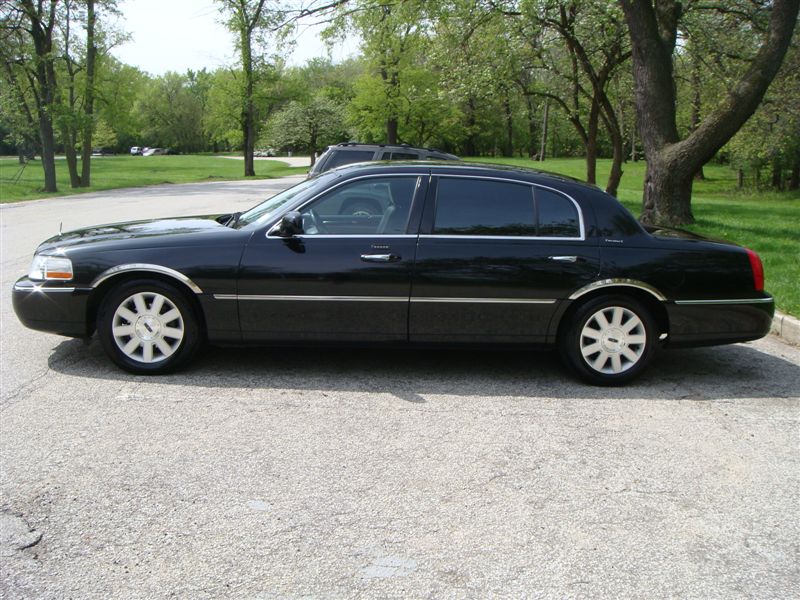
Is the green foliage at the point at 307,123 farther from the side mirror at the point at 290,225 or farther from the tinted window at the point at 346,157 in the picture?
the side mirror at the point at 290,225

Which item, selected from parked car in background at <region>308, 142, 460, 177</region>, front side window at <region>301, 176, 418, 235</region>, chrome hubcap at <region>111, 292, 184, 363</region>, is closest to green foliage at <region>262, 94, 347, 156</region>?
parked car in background at <region>308, 142, 460, 177</region>

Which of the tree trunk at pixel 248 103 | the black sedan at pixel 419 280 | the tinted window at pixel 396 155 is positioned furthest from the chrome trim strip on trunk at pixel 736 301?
the tree trunk at pixel 248 103

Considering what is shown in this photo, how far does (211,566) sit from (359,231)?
9.66 ft

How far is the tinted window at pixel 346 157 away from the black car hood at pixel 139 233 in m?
8.35

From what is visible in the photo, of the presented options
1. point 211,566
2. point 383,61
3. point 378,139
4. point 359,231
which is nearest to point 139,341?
point 359,231

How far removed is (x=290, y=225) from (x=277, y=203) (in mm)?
718

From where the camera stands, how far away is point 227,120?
5272cm

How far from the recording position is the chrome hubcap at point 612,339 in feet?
17.5

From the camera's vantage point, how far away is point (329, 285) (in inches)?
204

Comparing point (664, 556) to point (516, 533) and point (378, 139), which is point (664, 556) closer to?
point (516, 533)

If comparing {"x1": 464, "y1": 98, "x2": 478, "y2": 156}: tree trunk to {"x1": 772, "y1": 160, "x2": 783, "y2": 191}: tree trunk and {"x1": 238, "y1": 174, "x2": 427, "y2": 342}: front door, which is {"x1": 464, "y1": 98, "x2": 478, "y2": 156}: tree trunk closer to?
{"x1": 772, "y1": 160, "x2": 783, "y2": 191}: tree trunk

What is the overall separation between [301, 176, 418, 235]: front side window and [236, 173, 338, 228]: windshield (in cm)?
16

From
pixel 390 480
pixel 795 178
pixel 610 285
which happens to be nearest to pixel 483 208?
pixel 610 285

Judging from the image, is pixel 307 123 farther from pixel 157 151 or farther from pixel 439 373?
pixel 439 373
